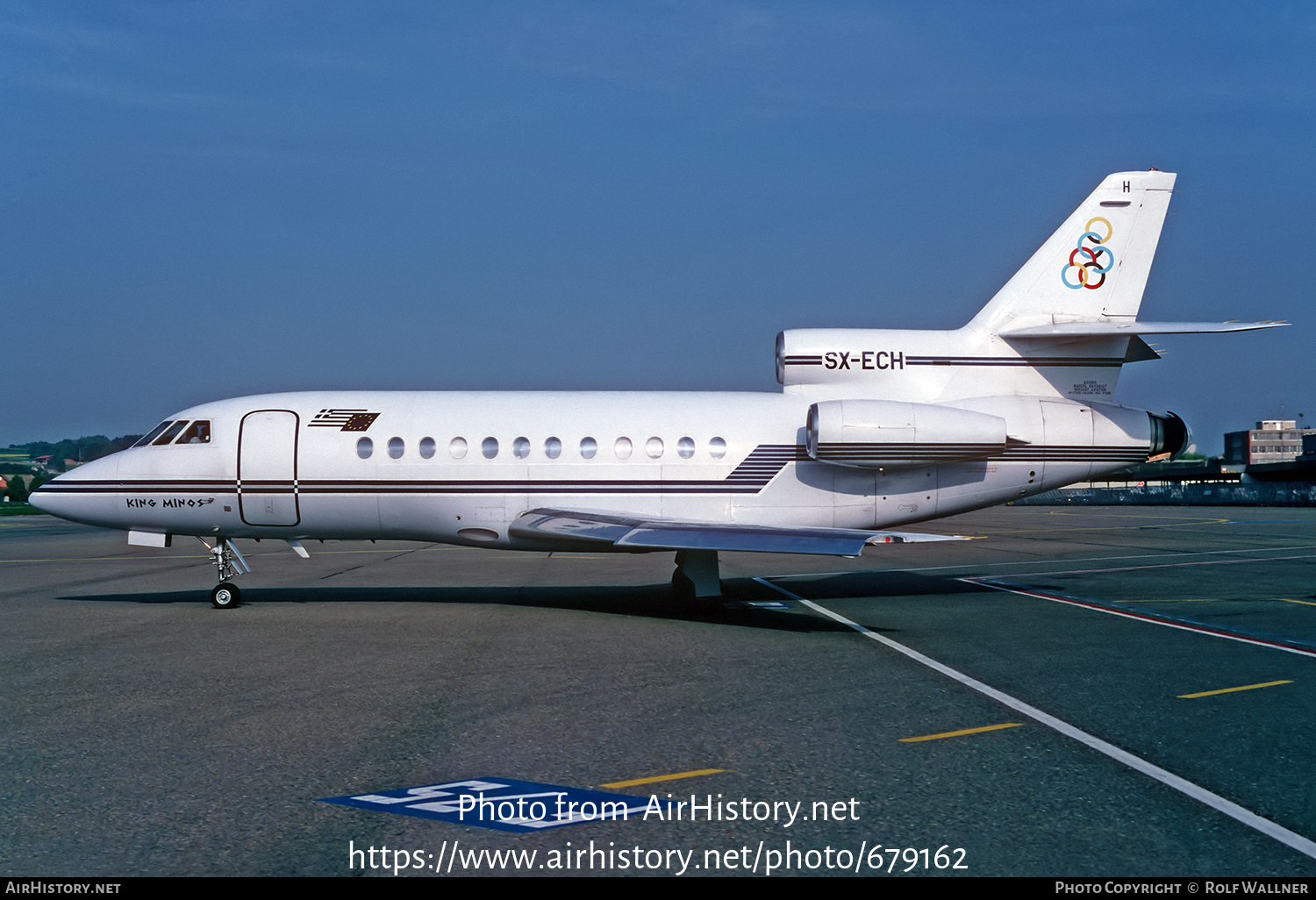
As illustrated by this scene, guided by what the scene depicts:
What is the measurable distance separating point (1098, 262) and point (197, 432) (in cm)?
1543

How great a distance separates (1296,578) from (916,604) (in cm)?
824

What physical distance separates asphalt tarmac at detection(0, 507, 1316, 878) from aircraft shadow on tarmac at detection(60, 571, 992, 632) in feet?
0.52

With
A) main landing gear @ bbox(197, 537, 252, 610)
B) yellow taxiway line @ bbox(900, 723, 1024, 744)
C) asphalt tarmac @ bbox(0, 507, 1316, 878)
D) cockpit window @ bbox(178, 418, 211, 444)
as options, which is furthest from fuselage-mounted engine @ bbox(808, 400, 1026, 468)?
cockpit window @ bbox(178, 418, 211, 444)

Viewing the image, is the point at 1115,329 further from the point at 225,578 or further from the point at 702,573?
the point at 225,578

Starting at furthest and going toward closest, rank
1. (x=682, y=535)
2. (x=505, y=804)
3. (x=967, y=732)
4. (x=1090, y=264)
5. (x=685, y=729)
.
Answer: (x=1090, y=264)
(x=682, y=535)
(x=685, y=729)
(x=967, y=732)
(x=505, y=804)

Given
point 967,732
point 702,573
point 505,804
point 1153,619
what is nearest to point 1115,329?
point 1153,619

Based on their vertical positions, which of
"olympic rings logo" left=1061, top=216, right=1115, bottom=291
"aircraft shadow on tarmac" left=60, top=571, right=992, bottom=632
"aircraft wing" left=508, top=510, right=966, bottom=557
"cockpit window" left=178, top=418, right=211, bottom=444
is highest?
"olympic rings logo" left=1061, top=216, right=1115, bottom=291

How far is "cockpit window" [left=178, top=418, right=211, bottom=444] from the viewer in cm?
1612

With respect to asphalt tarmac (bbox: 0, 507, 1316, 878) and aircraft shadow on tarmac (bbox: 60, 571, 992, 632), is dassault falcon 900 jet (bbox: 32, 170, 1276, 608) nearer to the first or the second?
aircraft shadow on tarmac (bbox: 60, 571, 992, 632)

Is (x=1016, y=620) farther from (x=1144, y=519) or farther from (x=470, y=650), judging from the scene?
(x=1144, y=519)

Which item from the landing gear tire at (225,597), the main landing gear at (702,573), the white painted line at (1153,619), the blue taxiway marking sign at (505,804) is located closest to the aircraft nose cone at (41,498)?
the landing gear tire at (225,597)

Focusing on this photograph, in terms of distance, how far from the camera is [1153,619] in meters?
13.0

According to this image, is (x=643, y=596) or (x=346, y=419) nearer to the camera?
(x=346, y=419)

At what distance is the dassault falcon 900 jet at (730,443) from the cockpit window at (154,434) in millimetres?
41
